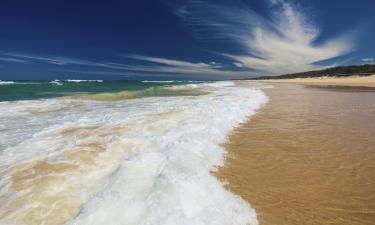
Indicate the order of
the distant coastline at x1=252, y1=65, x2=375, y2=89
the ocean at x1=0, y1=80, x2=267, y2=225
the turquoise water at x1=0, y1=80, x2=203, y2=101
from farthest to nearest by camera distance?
the distant coastline at x1=252, y1=65, x2=375, y2=89
the turquoise water at x1=0, y1=80, x2=203, y2=101
the ocean at x1=0, y1=80, x2=267, y2=225

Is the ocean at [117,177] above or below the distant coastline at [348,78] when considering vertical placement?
above

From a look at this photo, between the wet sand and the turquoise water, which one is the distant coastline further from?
the wet sand

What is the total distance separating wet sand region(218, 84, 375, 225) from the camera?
110 inches

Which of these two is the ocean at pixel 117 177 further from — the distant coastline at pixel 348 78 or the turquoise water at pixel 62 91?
the distant coastline at pixel 348 78

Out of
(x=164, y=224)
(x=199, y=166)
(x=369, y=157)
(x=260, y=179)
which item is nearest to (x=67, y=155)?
(x=199, y=166)

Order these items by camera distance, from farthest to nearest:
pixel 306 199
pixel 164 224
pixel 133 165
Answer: pixel 133 165, pixel 306 199, pixel 164 224

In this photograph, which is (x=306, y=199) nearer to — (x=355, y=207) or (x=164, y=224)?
(x=355, y=207)

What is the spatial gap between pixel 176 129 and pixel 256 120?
2.68 metres

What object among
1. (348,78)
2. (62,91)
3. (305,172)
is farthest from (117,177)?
(348,78)

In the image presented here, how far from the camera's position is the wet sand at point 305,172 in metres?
2.80

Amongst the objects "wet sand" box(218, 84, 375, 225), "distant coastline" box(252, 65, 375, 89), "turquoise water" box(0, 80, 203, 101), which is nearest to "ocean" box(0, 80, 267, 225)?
"wet sand" box(218, 84, 375, 225)

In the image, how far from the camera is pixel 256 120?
7.50 m

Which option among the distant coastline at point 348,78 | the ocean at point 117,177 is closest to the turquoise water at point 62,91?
the ocean at point 117,177

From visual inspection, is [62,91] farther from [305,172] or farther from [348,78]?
[348,78]
